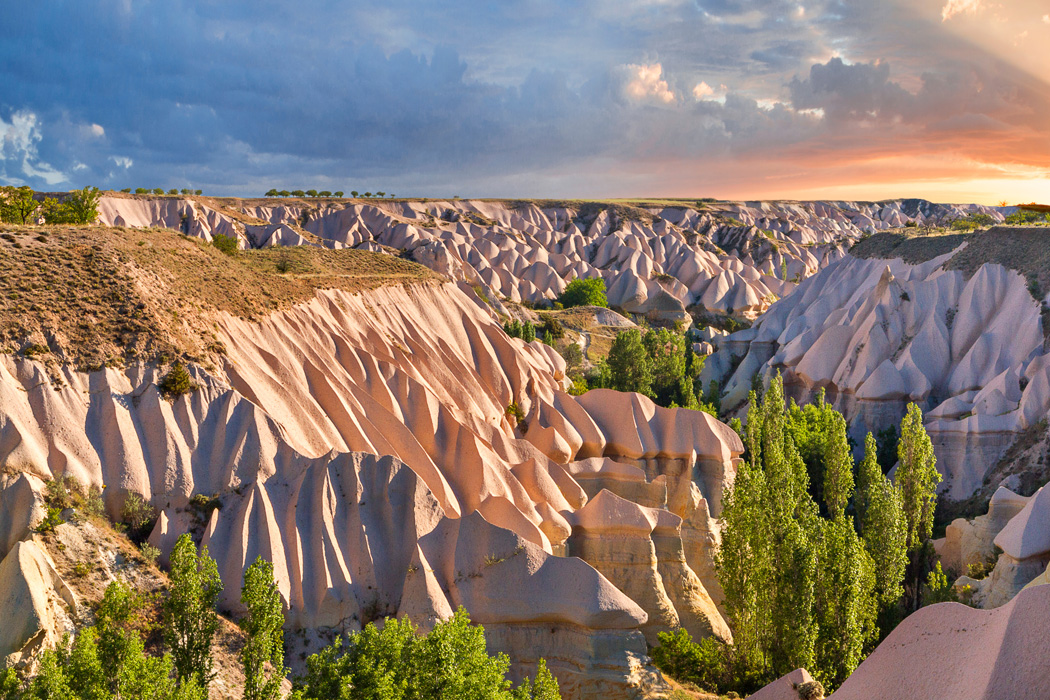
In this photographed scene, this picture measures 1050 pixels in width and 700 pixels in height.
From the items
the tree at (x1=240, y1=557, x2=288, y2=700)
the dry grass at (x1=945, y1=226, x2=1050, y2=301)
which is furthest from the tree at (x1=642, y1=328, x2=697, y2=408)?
the tree at (x1=240, y1=557, x2=288, y2=700)

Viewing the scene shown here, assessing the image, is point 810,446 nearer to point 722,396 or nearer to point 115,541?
point 722,396

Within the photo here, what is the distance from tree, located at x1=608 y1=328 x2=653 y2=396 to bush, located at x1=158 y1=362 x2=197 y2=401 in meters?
36.7

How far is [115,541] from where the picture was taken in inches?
776

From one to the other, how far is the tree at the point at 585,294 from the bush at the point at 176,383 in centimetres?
7410

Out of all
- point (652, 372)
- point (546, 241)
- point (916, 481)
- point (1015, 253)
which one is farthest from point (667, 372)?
point (546, 241)

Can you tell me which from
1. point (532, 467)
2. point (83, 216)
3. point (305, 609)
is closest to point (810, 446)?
point (532, 467)

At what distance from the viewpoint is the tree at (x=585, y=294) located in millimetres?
96875

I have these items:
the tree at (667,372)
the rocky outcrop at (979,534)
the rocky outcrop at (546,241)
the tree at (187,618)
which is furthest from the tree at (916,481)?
the rocky outcrop at (546,241)

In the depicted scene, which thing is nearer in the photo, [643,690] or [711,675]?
[643,690]

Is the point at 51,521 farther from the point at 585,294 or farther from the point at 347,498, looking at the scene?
the point at 585,294

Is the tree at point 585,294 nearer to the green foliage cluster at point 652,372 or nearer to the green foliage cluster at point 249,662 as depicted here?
the green foliage cluster at point 652,372

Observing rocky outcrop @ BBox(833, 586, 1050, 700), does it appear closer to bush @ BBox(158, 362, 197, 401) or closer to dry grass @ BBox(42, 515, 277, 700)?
dry grass @ BBox(42, 515, 277, 700)

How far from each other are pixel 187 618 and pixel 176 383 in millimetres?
9237

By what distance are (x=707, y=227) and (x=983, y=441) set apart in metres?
117
